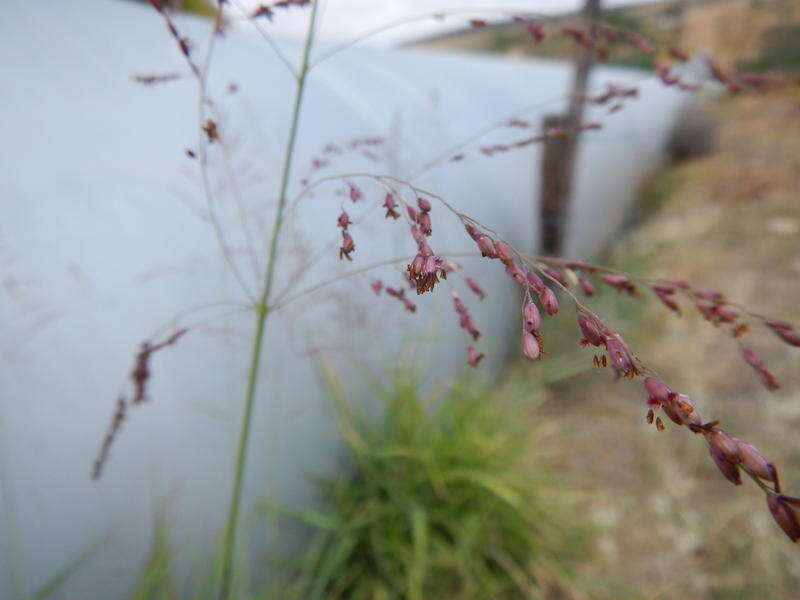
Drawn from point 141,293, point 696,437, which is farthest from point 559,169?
point 141,293

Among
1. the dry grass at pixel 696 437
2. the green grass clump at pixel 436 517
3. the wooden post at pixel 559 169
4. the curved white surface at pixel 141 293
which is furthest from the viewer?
the wooden post at pixel 559 169

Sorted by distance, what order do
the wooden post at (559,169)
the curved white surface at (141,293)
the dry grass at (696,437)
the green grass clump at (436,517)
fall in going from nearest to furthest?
the curved white surface at (141,293) → the green grass clump at (436,517) → the dry grass at (696,437) → the wooden post at (559,169)

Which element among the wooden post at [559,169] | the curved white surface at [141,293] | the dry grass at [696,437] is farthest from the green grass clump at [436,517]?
the wooden post at [559,169]

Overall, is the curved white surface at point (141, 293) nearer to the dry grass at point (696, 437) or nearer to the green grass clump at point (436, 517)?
the green grass clump at point (436, 517)

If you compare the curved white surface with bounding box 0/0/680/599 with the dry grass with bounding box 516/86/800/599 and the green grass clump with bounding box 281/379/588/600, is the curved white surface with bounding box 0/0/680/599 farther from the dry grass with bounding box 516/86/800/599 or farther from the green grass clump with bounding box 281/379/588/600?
the dry grass with bounding box 516/86/800/599

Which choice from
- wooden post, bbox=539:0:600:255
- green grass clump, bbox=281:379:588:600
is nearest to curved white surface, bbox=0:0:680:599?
green grass clump, bbox=281:379:588:600

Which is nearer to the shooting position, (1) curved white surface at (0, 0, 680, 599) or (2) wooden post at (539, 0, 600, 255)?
(1) curved white surface at (0, 0, 680, 599)
